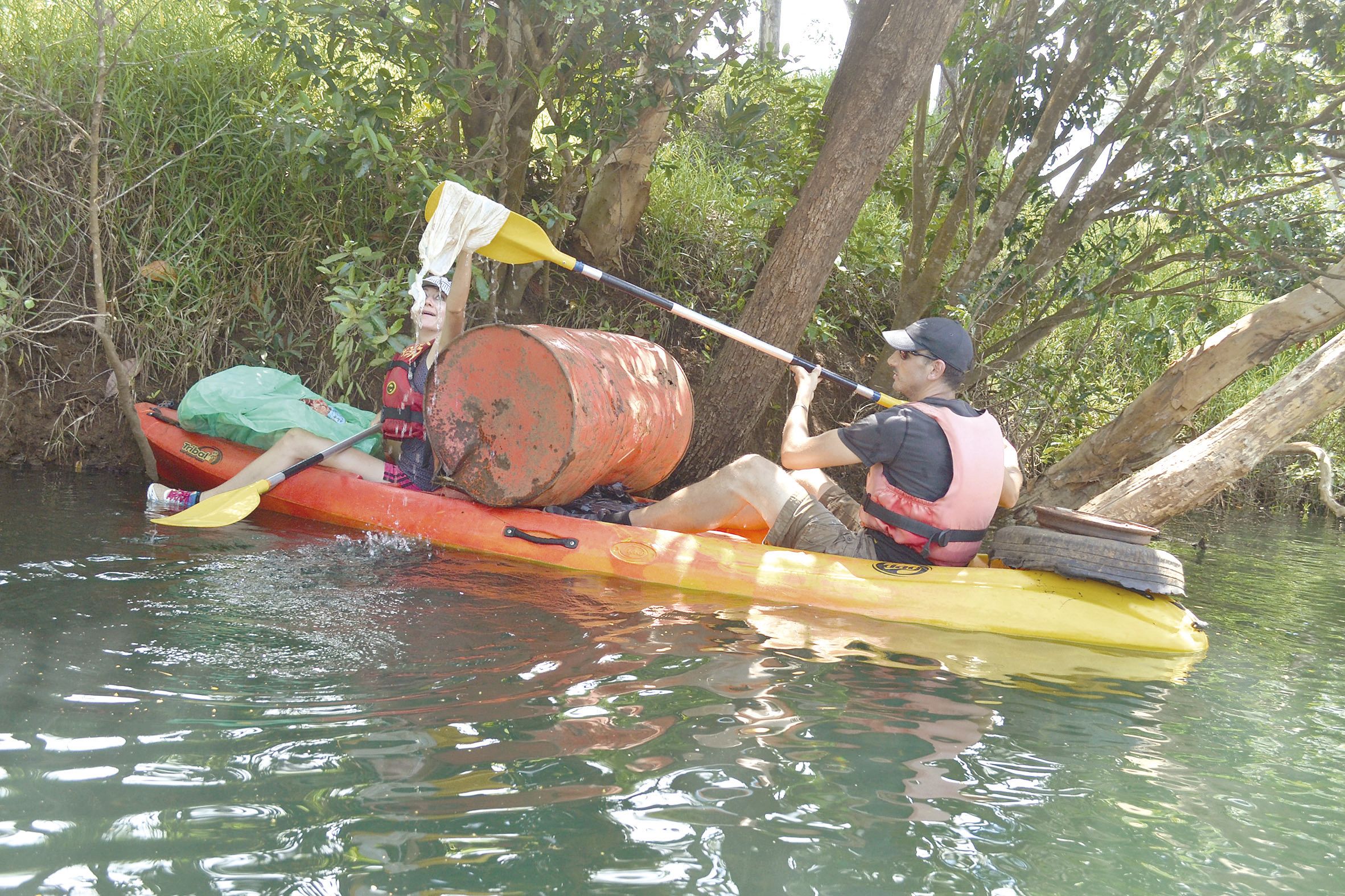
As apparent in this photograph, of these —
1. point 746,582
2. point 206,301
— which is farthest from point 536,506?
point 206,301

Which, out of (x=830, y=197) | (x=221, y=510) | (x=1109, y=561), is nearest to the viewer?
(x=1109, y=561)

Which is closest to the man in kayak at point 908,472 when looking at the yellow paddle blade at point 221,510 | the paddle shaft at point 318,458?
the paddle shaft at point 318,458

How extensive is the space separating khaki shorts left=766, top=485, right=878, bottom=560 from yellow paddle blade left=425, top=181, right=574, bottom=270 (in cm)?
151

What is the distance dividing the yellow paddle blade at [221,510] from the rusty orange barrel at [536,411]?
0.83 m

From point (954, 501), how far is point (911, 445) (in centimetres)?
27

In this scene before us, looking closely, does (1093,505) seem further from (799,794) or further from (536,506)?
(799,794)

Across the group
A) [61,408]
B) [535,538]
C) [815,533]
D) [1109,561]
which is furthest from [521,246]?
[61,408]

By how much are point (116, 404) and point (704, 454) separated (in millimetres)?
3291

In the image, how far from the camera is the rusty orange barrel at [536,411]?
3955mm

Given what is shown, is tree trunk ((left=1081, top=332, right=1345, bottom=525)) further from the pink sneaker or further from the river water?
the pink sneaker

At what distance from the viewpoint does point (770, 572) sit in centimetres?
376

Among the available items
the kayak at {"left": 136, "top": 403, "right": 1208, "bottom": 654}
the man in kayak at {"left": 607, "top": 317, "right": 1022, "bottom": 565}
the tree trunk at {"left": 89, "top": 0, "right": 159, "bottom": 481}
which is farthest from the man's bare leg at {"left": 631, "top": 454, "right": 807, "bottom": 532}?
the tree trunk at {"left": 89, "top": 0, "right": 159, "bottom": 481}

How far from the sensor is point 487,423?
4.12m

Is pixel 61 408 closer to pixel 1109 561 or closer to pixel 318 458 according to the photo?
pixel 318 458
